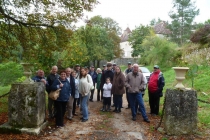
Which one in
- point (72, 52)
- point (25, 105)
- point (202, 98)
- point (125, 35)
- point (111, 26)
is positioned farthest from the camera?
point (125, 35)

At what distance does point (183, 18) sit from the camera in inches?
1767

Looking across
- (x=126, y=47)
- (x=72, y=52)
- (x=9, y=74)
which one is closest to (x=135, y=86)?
(x=72, y=52)

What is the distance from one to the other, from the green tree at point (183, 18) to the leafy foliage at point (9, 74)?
3833 cm

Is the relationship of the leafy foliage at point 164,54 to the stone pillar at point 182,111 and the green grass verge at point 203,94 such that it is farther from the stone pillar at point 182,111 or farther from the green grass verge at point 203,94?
the stone pillar at point 182,111

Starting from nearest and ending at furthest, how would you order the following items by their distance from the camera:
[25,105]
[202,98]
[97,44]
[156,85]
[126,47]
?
[25,105]
[156,85]
[202,98]
[97,44]
[126,47]

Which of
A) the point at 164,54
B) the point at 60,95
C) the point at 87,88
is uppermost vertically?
the point at 164,54

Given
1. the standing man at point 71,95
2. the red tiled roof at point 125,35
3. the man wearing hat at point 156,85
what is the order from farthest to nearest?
the red tiled roof at point 125,35 < the man wearing hat at point 156,85 < the standing man at point 71,95

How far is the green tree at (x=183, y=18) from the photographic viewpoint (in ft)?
144

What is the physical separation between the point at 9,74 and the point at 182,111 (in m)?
9.93

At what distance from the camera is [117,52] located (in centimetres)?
4816

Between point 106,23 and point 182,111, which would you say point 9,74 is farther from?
point 106,23

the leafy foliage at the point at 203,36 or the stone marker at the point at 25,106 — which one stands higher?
the leafy foliage at the point at 203,36

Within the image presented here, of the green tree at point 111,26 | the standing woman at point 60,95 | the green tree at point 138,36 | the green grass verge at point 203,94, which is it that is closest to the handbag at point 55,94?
the standing woman at point 60,95

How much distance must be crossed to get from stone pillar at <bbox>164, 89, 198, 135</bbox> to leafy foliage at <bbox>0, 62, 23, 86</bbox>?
29.7 feet
